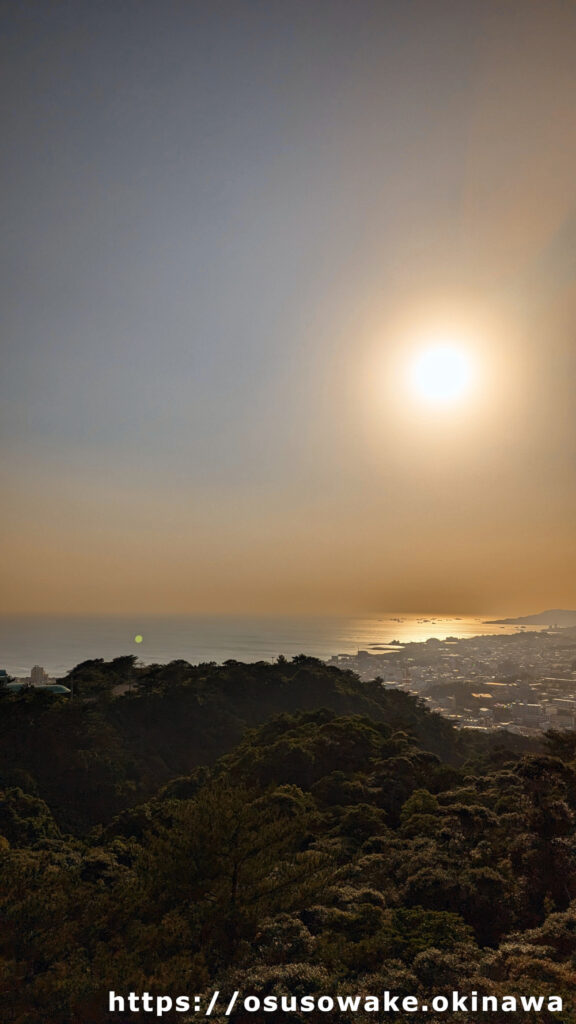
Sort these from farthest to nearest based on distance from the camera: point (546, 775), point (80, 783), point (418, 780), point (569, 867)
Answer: point (80, 783), point (418, 780), point (546, 775), point (569, 867)

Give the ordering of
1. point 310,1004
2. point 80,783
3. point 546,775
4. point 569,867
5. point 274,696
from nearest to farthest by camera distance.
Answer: point 310,1004, point 569,867, point 546,775, point 80,783, point 274,696

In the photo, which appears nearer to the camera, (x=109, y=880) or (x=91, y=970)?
(x=91, y=970)

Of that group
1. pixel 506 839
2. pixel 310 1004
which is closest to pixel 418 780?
pixel 506 839

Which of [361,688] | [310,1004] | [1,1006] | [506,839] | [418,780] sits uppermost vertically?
[310,1004]

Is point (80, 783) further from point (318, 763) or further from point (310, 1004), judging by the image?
point (310, 1004)

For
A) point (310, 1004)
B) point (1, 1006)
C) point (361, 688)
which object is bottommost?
point (361, 688)

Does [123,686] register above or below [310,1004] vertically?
A: below

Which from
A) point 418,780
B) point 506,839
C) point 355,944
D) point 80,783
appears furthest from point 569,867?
point 80,783

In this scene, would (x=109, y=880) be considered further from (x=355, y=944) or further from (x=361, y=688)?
(x=361, y=688)

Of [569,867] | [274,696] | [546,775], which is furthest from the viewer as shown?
[274,696]

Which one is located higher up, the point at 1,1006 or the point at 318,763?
the point at 1,1006
